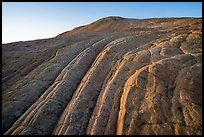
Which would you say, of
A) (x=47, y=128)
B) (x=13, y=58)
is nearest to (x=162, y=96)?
(x=47, y=128)

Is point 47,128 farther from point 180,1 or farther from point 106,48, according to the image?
point 180,1

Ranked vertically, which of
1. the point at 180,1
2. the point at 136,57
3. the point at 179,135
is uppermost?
the point at 180,1

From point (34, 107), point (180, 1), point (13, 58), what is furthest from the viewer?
point (13, 58)

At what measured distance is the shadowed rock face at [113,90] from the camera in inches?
529

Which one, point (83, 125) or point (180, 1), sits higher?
point (180, 1)

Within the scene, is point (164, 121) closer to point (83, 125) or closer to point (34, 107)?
point (83, 125)

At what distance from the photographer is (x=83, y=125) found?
1449 cm

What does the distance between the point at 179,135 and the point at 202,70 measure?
5.00m

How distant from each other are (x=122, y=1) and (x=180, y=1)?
15.0ft

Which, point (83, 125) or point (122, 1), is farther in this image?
point (122, 1)

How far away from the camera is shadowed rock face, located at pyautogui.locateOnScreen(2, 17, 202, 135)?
13430 millimetres

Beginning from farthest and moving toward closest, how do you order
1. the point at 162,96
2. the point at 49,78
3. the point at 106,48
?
the point at 106,48, the point at 49,78, the point at 162,96

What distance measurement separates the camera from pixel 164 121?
12984 mm

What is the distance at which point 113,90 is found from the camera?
16.4 meters
